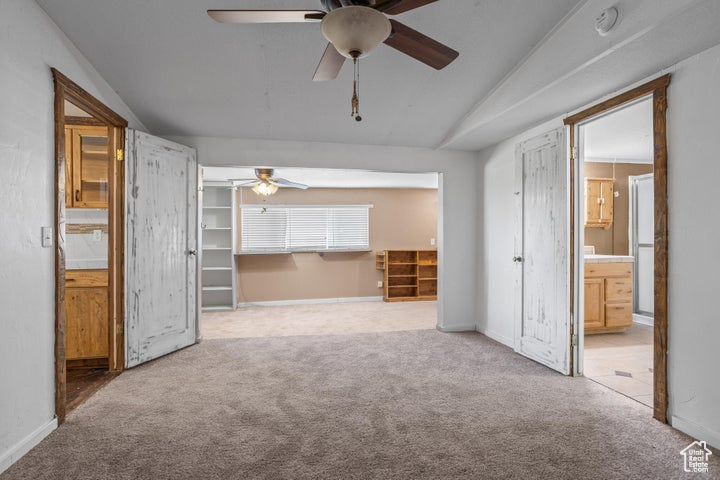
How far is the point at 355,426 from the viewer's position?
233cm

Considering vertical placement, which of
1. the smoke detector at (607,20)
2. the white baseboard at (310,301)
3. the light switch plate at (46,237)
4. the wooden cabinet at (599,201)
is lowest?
the white baseboard at (310,301)

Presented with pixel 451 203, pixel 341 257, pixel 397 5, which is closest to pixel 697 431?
pixel 397 5

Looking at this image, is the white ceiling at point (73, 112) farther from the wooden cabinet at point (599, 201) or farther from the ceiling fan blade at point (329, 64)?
the wooden cabinet at point (599, 201)

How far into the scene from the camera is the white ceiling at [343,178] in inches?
221

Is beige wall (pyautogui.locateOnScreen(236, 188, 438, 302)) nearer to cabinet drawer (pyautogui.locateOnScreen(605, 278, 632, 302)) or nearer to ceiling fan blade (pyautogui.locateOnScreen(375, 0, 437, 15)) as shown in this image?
cabinet drawer (pyautogui.locateOnScreen(605, 278, 632, 302))

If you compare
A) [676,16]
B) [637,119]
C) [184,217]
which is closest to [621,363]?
[637,119]

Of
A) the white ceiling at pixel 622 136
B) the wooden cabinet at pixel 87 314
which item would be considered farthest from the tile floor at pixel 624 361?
the wooden cabinet at pixel 87 314

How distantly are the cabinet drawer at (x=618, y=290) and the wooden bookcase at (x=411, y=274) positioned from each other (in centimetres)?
306

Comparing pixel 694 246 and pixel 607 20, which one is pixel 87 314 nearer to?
pixel 607 20

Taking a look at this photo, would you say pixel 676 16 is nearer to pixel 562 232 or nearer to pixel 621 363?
pixel 562 232

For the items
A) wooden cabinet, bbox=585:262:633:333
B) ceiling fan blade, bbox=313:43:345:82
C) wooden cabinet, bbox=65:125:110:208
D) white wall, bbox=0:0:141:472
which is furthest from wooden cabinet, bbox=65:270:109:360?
wooden cabinet, bbox=585:262:633:333

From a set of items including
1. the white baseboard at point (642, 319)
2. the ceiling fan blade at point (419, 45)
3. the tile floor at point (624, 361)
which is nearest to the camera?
the ceiling fan blade at point (419, 45)

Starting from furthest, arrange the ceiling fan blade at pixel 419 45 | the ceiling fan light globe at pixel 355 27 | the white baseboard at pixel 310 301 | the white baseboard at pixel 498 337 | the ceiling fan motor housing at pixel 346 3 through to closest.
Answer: the white baseboard at pixel 310 301
the white baseboard at pixel 498 337
the ceiling fan blade at pixel 419 45
the ceiling fan motor housing at pixel 346 3
the ceiling fan light globe at pixel 355 27

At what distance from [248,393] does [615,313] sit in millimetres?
4164
